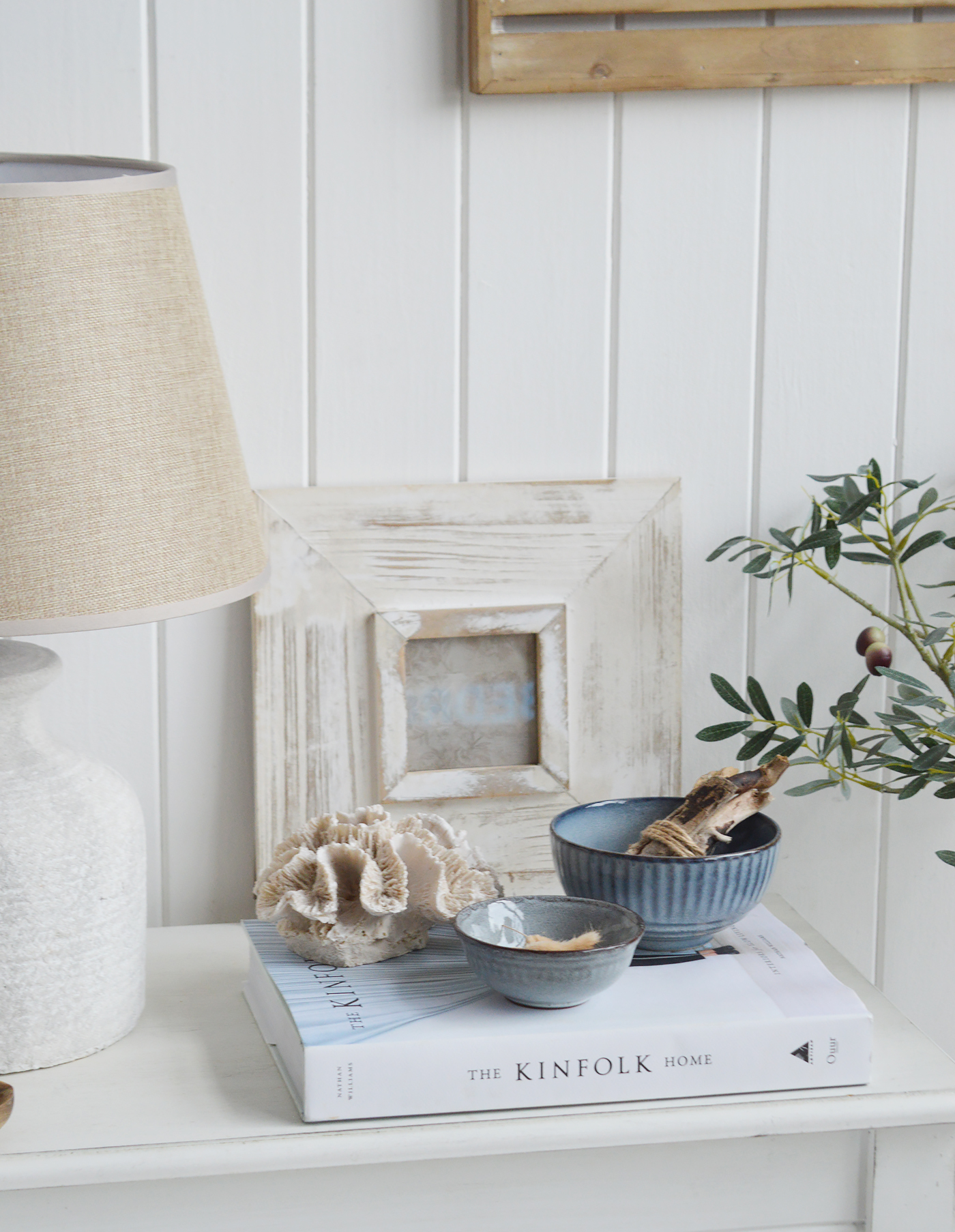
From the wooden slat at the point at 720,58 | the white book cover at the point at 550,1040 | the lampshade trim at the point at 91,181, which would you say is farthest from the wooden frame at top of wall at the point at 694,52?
the white book cover at the point at 550,1040

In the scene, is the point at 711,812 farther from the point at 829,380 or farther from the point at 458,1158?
the point at 829,380


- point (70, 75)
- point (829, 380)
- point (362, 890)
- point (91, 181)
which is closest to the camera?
point (91, 181)

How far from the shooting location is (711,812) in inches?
31.1

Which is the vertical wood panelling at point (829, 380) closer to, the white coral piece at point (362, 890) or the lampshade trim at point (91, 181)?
the white coral piece at point (362, 890)

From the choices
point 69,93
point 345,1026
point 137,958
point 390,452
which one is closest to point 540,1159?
point 345,1026

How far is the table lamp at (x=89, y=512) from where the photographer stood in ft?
1.99

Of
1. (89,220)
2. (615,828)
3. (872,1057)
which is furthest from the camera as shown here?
(615,828)

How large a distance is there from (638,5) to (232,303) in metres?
0.36

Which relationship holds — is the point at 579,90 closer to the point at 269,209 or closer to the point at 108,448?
the point at 269,209

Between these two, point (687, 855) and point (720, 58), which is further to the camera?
point (720, 58)

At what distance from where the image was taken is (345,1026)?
68 centimetres

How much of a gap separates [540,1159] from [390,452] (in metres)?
0.51

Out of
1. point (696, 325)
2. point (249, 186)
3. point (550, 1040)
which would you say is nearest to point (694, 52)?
point (696, 325)

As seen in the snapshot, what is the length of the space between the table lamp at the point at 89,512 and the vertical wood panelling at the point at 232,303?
5.6 inches
